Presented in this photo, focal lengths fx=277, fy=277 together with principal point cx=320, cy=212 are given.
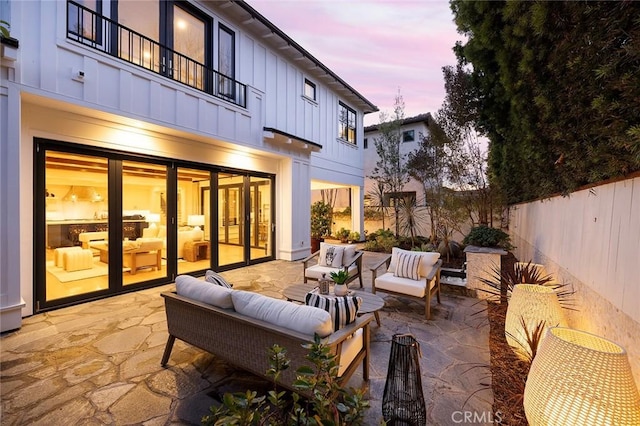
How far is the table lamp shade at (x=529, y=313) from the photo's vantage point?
98.9 inches

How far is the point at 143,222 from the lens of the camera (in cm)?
549

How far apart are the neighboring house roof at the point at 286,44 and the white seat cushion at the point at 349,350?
23.1ft

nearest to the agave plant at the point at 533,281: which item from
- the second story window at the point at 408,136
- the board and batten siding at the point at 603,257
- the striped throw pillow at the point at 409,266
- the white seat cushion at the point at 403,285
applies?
the board and batten siding at the point at 603,257

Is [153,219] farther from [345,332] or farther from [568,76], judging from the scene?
[568,76]

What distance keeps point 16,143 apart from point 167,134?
236cm

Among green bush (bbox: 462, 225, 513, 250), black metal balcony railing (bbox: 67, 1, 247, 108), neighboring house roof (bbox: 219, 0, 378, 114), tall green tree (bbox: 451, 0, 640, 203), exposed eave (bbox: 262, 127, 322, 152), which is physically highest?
neighboring house roof (bbox: 219, 0, 378, 114)

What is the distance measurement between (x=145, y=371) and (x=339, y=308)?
2.07 metres

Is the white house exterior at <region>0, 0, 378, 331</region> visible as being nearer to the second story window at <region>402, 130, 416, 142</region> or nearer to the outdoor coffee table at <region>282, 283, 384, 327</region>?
the outdoor coffee table at <region>282, 283, 384, 327</region>

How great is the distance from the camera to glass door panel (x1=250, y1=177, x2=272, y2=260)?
25.3 ft

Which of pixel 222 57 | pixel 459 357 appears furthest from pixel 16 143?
Result: pixel 459 357

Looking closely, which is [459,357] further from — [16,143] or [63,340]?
[16,143]

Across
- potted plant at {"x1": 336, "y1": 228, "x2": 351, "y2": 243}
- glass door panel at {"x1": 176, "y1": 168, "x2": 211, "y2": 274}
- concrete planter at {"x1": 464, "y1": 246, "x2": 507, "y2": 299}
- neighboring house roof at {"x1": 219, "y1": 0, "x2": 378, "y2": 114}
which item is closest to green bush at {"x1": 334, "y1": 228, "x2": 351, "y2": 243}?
potted plant at {"x1": 336, "y1": 228, "x2": 351, "y2": 243}

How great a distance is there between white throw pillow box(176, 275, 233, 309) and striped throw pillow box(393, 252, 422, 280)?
9.42 ft

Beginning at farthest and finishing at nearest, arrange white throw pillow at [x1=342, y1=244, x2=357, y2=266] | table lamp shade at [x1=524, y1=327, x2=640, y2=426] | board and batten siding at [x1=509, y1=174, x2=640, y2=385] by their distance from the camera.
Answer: white throw pillow at [x1=342, y1=244, x2=357, y2=266] → board and batten siding at [x1=509, y1=174, x2=640, y2=385] → table lamp shade at [x1=524, y1=327, x2=640, y2=426]
